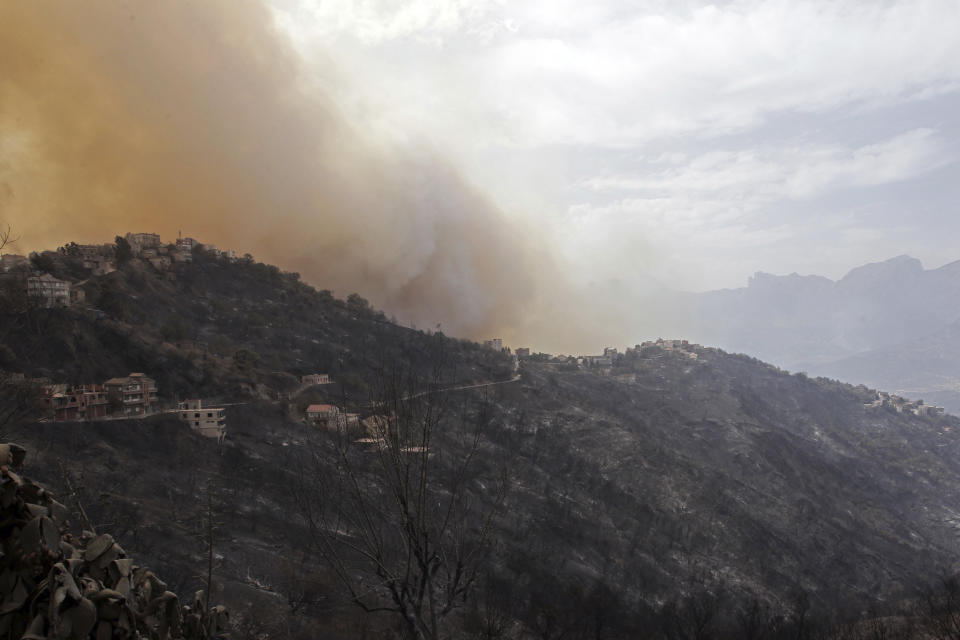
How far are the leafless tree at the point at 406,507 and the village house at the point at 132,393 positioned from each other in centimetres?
1119

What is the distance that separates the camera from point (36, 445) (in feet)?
91.4

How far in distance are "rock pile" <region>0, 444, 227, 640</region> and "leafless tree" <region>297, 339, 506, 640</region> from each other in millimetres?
2554

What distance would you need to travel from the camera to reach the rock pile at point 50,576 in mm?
3898

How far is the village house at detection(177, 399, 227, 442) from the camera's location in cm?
3797

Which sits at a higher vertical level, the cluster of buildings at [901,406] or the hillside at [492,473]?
the cluster of buildings at [901,406]

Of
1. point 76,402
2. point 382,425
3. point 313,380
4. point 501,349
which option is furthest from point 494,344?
point 382,425

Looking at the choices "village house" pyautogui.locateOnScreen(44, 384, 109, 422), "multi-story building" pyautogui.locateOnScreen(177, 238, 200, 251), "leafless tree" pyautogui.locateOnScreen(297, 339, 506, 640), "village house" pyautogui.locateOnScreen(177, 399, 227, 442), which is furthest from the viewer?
"multi-story building" pyautogui.locateOnScreen(177, 238, 200, 251)

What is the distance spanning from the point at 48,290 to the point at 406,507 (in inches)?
1869

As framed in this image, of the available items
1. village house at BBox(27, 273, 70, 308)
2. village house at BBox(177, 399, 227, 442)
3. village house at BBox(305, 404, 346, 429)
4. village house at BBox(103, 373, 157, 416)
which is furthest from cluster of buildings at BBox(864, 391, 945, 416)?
village house at BBox(27, 273, 70, 308)

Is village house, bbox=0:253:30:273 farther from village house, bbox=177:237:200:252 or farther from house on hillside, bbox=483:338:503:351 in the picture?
house on hillside, bbox=483:338:503:351

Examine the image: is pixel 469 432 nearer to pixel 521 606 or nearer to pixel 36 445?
pixel 521 606

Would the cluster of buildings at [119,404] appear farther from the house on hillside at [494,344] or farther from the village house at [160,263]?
the house on hillside at [494,344]

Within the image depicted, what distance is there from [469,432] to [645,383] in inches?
2012

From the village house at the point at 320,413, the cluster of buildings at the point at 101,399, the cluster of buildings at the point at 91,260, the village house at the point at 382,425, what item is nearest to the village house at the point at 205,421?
the cluster of buildings at the point at 101,399
